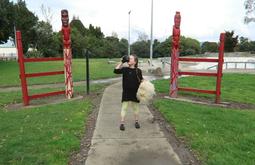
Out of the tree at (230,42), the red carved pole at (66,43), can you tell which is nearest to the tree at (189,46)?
the tree at (230,42)

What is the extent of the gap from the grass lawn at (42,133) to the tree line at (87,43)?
27.4m

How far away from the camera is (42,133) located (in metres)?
5.48

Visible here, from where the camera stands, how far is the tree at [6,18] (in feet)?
95.2

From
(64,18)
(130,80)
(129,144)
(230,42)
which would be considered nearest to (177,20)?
(64,18)

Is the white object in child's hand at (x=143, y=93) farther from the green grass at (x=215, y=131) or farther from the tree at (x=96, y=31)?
the tree at (x=96, y=31)

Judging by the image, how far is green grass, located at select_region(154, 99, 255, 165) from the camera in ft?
14.4

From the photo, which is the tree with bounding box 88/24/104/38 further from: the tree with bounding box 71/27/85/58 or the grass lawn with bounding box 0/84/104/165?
the grass lawn with bounding box 0/84/104/165

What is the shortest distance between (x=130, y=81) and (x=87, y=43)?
61.3 m

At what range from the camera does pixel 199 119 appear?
6.48 metres

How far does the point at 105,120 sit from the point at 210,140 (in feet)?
8.11

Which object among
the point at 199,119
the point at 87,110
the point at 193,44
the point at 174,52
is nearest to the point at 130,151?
the point at 199,119

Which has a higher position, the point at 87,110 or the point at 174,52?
the point at 174,52

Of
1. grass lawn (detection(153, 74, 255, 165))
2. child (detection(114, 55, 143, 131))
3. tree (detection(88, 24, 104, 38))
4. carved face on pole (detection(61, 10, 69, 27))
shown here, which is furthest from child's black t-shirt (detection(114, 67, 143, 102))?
→ tree (detection(88, 24, 104, 38))

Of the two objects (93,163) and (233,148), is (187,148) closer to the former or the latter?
(233,148)
